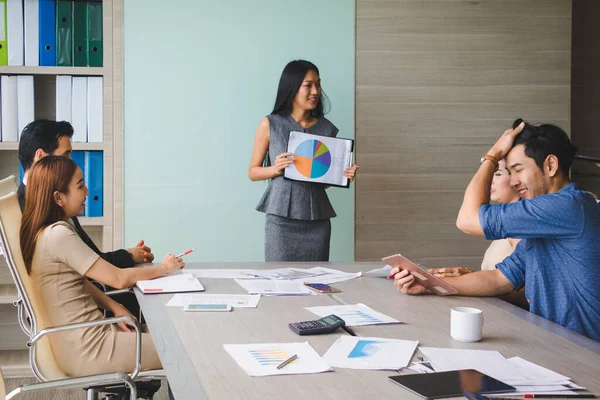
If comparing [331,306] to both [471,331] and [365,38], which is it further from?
[365,38]

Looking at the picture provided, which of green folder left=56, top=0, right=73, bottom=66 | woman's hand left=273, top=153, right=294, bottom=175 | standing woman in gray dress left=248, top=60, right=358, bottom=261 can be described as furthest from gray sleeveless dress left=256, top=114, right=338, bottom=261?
green folder left=56, top=0, right=73, bottom=66

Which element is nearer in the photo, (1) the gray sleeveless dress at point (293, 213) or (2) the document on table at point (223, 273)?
(2) the document on table at point (223, 273)

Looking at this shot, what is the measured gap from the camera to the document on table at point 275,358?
4.69ft

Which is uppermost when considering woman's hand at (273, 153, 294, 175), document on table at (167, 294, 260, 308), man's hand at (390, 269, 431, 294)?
woman's hand at (273, 153, 294, 175)

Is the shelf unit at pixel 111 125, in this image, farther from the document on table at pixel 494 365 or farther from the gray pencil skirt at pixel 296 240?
the document on table at pixel 494 365

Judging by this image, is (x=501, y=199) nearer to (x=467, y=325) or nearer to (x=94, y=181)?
(x=467, y=325)

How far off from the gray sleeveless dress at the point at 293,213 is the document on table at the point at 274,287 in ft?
3.45

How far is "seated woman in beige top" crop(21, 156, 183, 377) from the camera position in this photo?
7.41 ft

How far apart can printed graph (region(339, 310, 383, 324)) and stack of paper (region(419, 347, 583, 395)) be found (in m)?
0.28

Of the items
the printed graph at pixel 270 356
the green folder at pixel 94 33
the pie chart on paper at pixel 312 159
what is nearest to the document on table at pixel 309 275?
the pie chart on paper at pixel 312 159

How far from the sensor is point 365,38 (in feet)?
13.3

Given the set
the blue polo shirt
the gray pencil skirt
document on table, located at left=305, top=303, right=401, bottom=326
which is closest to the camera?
document on table, located at left=305, top=303, right=401, bottom=326

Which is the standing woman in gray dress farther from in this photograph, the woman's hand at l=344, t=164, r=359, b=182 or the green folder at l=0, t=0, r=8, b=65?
the green folder at l=0, t=0, r=8, b=65

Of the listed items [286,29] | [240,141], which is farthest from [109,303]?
[286,29]
